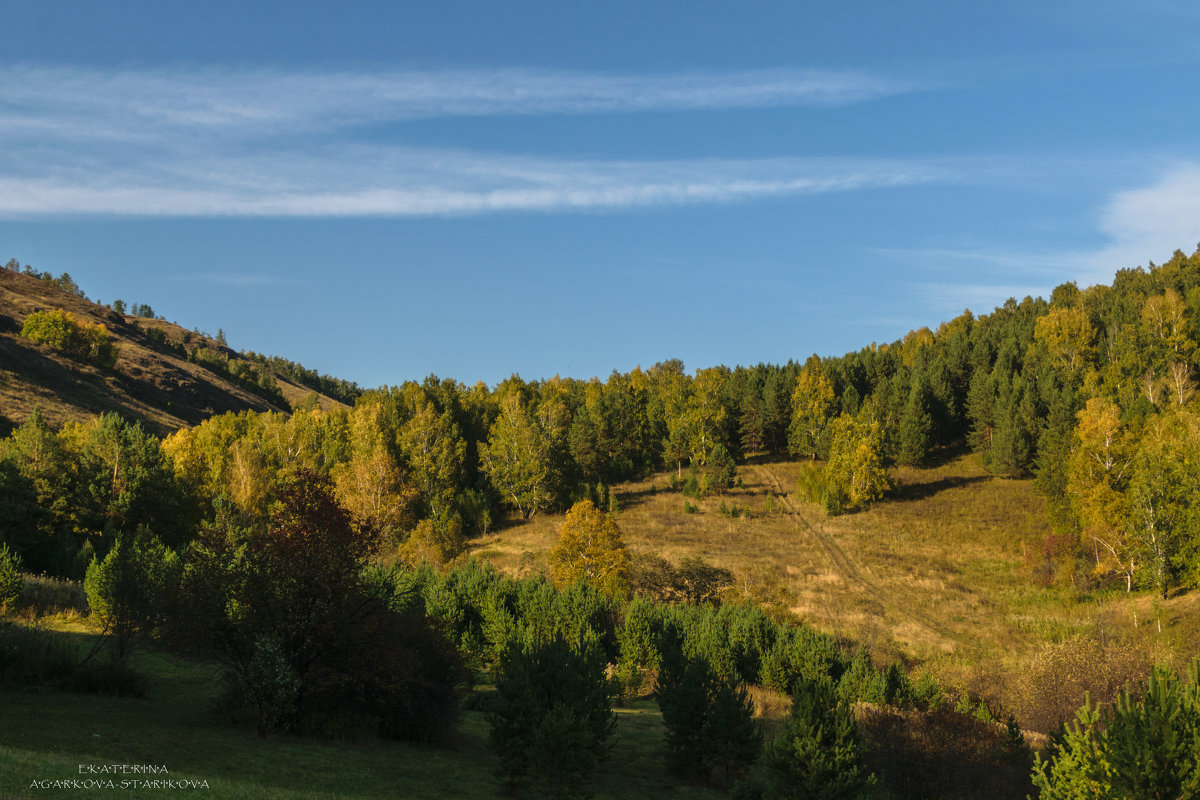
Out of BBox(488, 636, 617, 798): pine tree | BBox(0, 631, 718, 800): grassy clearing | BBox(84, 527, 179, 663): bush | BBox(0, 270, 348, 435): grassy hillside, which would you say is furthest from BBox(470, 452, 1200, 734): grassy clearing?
BBox(0, 270, 348, 435): grassy hillside

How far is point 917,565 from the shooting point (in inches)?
2739

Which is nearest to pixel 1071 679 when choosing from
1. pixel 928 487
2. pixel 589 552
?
pixel 589 552

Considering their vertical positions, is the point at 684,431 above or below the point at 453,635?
above

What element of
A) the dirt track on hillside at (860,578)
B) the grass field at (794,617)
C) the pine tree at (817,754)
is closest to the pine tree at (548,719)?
the grass field at (794,617)

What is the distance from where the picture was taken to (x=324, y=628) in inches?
1006

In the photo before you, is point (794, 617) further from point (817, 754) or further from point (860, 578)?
point (817, 754)

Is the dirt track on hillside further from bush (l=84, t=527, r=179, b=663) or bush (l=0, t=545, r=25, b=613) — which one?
bush (l=0, t=545, r=25, b=613)

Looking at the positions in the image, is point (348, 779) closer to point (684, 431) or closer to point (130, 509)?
point (130, 509)

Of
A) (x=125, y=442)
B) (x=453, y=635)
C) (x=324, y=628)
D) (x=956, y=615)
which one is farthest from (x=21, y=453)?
(x=956, y=615)

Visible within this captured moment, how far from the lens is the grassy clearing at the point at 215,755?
17359 mm

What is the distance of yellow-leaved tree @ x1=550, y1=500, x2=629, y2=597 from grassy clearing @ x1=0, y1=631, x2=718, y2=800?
27.8 m

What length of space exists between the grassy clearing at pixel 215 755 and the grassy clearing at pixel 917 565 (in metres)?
24.9

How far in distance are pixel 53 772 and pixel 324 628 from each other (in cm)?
1021

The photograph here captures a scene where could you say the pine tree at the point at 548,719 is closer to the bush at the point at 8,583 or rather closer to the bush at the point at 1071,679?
the bush at the point at 1071,679
